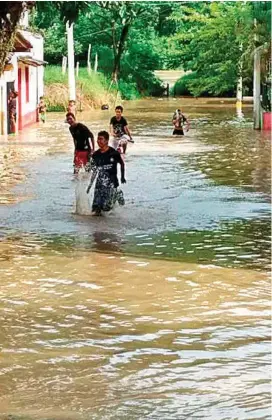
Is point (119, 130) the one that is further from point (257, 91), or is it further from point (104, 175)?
point (257, 91)

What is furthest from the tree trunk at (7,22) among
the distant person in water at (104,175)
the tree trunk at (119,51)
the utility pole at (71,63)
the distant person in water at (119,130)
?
the tree trunk at (119,51)

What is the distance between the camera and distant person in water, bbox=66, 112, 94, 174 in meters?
20.9

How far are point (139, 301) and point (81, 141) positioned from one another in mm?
10993

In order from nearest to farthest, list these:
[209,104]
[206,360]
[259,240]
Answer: [206,360]
[259,240]
[209,104]

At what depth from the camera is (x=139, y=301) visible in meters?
10.6

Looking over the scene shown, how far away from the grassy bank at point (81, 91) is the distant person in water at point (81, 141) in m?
34.1

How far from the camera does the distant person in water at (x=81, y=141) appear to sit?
68.5 feet

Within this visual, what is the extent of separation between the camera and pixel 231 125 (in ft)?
138

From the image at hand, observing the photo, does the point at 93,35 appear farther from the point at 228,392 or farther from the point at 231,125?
the point at 228,392

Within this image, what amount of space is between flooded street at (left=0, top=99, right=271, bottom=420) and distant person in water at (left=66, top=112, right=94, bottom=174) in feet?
1.99

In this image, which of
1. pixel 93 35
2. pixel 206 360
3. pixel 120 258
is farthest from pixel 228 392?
pixel 93 35

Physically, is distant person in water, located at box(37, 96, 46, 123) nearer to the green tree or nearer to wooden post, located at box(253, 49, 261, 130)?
wooden post, located at box(253, 49, 261, 130)

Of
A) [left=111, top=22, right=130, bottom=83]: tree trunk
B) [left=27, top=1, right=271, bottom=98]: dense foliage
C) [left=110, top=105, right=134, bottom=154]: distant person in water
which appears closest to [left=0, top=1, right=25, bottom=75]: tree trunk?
[left=110, top=105, right=134, bottom=154]: distant person in water

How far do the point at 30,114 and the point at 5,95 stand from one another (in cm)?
872
